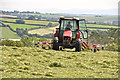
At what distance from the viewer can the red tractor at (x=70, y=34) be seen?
2189 cm

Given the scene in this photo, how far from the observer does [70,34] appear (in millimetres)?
22125

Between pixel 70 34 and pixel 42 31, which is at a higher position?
pixel 70 34

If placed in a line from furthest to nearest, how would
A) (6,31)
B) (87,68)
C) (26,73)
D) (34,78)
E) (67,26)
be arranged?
1. (6,31)
2. (67,26)
3. (87,68)
4. (26,73)
5. (34,78)

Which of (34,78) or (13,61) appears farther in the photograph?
A: (13,61)

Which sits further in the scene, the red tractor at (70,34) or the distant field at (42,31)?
the distant field at (42,31)

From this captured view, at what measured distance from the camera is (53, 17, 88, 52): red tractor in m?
21.9

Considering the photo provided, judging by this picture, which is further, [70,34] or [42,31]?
[42,31]

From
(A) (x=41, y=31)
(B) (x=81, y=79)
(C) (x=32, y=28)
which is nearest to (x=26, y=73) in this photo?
(B) (x=81, y=79)

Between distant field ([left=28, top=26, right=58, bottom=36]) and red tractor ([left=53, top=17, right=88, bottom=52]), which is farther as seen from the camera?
distant field ([left=28, top=26, right=58, bottom=36])

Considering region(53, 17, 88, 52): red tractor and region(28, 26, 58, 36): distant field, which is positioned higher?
region(53, 17, 88, 52): red tractor

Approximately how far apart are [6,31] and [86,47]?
131 meters

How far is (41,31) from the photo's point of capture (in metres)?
152

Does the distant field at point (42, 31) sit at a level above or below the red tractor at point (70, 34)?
below

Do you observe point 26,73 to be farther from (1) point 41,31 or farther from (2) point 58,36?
(1) point 41,31
